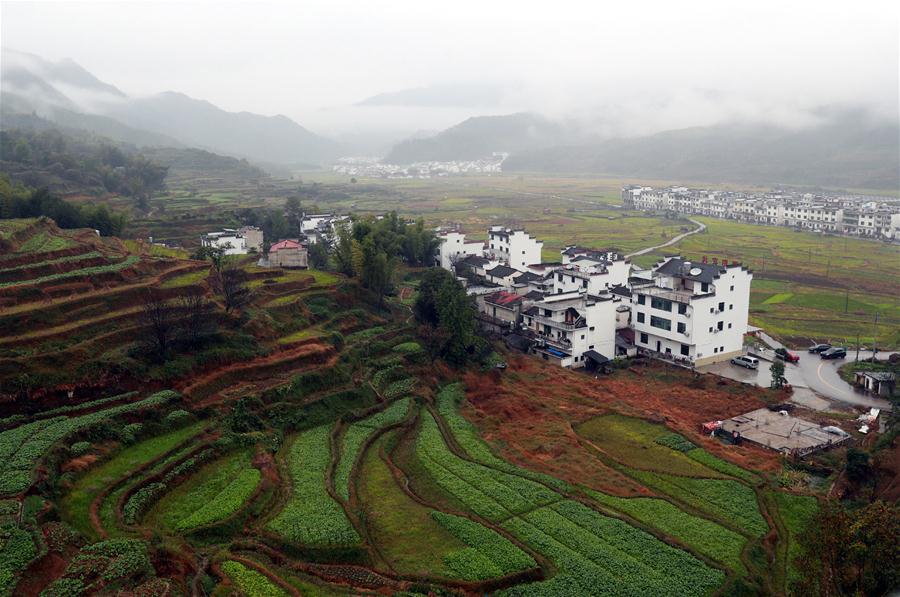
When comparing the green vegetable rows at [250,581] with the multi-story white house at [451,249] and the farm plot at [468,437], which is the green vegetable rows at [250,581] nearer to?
the farm plot at [468,437]

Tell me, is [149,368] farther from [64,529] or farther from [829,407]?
[829,407]

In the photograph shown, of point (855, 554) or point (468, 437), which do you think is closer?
point (855, 554)

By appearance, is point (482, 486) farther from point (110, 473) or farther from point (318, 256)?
point (318, 256)

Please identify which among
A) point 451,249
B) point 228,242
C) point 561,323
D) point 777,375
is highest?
point 228,242

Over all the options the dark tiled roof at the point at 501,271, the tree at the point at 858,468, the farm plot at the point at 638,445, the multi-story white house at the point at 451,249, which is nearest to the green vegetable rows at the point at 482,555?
the farm plot at the point at 638,445

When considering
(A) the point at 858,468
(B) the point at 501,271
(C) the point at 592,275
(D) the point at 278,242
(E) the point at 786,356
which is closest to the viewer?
(A) the point at 858,468

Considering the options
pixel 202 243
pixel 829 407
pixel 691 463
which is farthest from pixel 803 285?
pixel 202 243

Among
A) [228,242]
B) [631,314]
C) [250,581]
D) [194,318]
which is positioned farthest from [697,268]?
[228,242]
